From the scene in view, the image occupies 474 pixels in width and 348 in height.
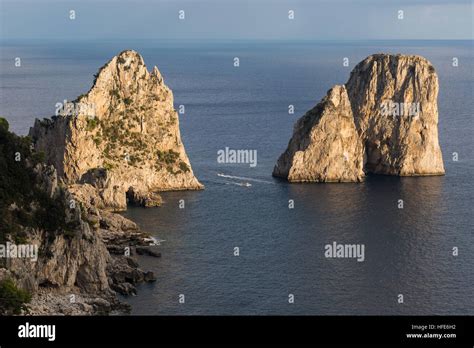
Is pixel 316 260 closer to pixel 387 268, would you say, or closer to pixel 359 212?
pixel 387 268

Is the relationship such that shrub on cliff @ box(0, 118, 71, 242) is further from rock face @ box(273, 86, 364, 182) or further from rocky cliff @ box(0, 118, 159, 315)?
rock face @ box(273, 86, 364, 182)

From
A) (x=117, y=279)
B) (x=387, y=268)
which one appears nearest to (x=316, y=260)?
(x=387, y=268)

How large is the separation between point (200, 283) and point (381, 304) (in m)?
17.8

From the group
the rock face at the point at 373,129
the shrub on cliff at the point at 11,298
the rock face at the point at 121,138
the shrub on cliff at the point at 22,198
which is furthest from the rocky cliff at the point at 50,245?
the rock face at the point at 373,129

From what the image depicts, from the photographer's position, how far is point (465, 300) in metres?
83.5

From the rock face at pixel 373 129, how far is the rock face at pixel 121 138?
20245 mm

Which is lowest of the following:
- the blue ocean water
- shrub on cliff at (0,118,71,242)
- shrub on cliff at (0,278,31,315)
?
the blue ocean water

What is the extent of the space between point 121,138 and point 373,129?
150 ft

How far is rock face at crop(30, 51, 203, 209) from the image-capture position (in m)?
125

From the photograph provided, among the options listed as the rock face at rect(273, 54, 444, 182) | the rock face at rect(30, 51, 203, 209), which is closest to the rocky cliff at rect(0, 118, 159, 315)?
the rock face at rect(30, 51, 203, 209)

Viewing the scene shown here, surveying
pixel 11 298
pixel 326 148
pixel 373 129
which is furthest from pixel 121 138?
pixel 11 298

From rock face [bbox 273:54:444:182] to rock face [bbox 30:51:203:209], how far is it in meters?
20.2

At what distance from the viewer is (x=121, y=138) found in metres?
131

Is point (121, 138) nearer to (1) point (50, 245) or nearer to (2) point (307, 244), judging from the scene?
(2) point (307, 244)
